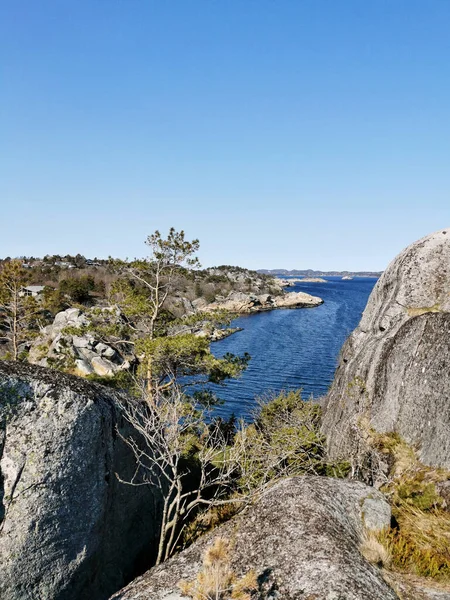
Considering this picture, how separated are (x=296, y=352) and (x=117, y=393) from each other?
47868 millimetres

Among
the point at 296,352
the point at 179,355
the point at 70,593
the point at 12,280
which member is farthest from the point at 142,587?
the point at 296,352

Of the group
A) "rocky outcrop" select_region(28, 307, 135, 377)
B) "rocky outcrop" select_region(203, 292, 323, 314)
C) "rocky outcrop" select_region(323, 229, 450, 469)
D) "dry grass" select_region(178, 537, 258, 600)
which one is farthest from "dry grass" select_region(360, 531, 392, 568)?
"rocky outcrop" select_region(203, 292, 323, 314)

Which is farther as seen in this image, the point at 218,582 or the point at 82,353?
the point at 82,353

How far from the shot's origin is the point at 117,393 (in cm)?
1165

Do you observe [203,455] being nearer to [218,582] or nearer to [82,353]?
[218,582]

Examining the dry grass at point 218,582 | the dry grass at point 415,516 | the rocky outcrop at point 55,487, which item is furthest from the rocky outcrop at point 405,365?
the rocky outcrop at point 55,487

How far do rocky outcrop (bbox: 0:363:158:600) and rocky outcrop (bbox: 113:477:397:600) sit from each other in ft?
5.21

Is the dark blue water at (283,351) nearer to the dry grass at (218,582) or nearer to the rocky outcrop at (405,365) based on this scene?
the rocky outcrop at (405,365)

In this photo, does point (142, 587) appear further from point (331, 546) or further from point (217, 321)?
point (217, 321)

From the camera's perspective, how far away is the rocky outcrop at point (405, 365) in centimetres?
1245

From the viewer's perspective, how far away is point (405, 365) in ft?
46.0

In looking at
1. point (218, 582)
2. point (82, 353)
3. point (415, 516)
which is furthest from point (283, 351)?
point (218, 582)

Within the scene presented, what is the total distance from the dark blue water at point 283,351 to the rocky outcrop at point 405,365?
9.10 meters

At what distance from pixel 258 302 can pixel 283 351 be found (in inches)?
2131
